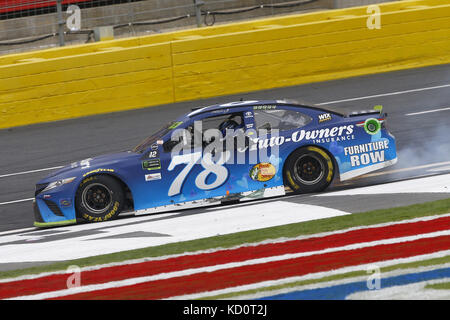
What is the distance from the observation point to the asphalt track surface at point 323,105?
1207 centimetres

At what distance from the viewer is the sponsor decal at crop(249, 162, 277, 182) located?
36.3ft

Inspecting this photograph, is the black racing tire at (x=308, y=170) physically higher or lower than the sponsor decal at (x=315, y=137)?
lower

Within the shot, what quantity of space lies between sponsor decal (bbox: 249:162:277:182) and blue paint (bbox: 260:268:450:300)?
12.6 feet

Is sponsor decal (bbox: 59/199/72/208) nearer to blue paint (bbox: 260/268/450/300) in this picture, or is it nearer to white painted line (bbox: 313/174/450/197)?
white painted line (bbox: 313/174/450/197)

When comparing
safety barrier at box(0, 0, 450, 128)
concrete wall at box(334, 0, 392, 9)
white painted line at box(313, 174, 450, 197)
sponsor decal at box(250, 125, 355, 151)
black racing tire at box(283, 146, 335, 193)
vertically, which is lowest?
white painted line at box(313, 174, 450, 197)

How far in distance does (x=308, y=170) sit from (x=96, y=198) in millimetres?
2880

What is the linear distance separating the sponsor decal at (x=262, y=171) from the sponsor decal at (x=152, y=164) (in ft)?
4.04

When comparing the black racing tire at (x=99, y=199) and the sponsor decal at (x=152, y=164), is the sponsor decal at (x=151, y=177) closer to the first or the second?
the sponsor decal at (x=152, y=164)

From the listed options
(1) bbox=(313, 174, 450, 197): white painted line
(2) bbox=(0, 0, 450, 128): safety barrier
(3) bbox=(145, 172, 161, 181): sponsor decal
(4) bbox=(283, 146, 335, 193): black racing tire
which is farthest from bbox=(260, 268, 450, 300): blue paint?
(2) bbox=(0, 0, 450, 128): safety barrier

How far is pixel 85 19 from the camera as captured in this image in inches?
853

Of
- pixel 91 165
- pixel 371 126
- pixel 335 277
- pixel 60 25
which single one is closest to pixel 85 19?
pixel 60 25

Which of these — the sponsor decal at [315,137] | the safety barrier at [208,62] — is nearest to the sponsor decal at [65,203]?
A: the sponsor decal at [315,137]

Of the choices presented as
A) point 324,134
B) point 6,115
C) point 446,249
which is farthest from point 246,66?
point 446,249
